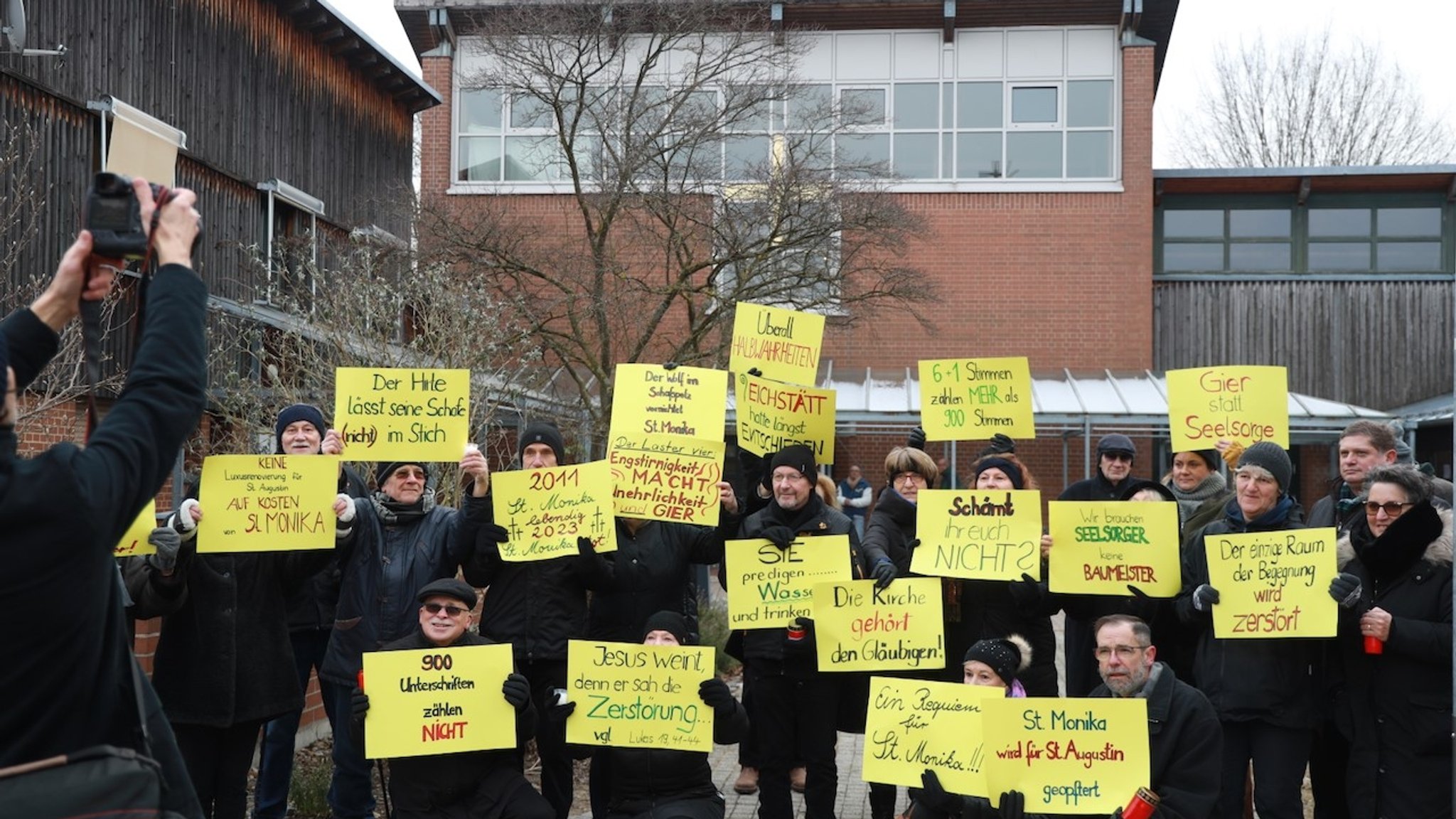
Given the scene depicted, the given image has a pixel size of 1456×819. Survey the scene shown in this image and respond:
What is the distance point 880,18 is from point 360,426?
20826mm

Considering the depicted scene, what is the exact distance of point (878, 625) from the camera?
265 inches

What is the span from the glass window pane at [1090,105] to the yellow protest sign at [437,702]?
2166 centimetres

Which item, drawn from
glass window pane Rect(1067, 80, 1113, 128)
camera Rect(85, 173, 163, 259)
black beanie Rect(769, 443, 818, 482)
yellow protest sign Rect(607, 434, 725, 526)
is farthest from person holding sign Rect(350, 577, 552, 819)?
glass window pane Rect(1067, 80, 1113, 128)

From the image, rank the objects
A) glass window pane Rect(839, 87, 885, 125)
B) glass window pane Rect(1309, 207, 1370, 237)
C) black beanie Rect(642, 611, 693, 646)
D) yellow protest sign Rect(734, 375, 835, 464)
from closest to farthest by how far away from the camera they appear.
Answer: black beanie Rect(642, 611, 693, 646) < yellow protest sign Rect(734, 375, 835, 464) < glass window pane Rect(839, 87, 885, 125) < glass window pane Rect(1309, 207, 1370, 237)

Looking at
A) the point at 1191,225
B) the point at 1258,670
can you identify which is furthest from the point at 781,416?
the point at 1191,225

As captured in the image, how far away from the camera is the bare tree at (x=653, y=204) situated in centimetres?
1619

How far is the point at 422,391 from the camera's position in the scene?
6.72m

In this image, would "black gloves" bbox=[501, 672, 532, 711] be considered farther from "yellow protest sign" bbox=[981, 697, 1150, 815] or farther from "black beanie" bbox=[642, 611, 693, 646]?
"yellow protest sign" bbox=[981, 697, 1150, 815]

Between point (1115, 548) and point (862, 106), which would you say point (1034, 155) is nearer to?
point (862, 106)

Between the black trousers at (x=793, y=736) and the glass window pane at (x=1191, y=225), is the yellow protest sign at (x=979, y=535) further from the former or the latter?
the glass window pane at (x=1191, y=225)

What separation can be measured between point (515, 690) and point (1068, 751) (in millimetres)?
2390

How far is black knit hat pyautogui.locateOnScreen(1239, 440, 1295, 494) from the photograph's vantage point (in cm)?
624

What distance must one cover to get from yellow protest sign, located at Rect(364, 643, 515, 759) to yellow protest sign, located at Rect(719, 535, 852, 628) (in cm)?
136

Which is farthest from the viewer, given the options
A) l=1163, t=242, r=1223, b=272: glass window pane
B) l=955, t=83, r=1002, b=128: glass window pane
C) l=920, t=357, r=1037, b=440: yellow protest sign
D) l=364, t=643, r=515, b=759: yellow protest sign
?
l=1163, t=242, r=1223, b=272: glass window pane
